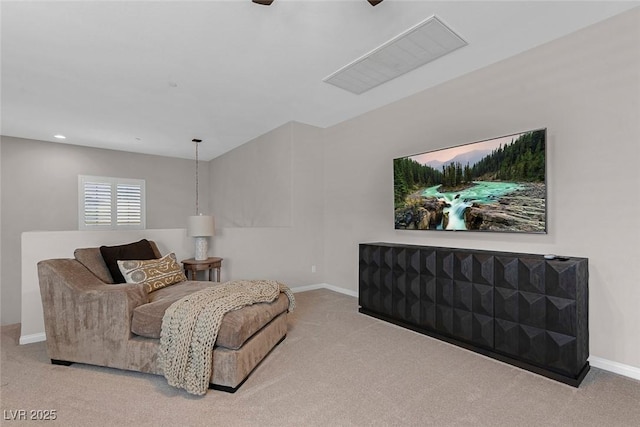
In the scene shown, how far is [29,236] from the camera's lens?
9.60ft

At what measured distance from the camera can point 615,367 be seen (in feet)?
7.42

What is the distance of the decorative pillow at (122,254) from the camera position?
289 centimetres

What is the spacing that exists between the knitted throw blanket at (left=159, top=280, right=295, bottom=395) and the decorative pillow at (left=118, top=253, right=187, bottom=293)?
754 mm

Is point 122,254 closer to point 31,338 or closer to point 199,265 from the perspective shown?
point 199,265

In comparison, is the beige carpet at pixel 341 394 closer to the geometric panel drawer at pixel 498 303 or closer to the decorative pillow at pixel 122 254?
the geometric panel drawer at pixel 498 303

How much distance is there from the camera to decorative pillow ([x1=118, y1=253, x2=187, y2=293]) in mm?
2859

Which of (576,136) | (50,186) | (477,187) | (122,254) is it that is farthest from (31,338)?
(576,136)

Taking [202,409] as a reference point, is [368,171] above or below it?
above

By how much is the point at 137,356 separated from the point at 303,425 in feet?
4.50

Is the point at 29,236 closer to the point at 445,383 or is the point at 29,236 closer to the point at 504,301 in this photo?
the point at 445,383

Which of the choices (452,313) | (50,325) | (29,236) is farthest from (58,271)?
(452,313)

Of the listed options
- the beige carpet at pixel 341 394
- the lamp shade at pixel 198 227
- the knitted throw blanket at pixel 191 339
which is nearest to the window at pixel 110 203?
the lamp shade at pixel 198 227

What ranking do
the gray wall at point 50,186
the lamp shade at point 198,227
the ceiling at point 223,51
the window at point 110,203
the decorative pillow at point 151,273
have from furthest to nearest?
1. the window at point 110,203
2. the gray wall at point 50,186
3. the lamp shade at point 198,227
4. the decorative pillow at point 151,273
5. the ceiling at point 223,51

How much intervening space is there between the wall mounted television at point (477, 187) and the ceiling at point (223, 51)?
0.84 metres
